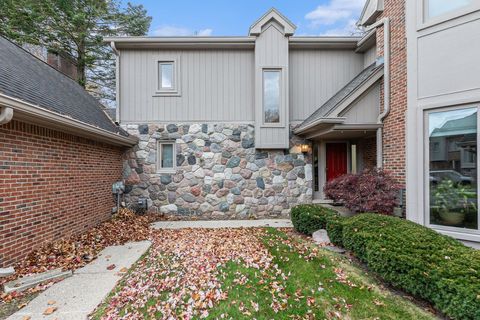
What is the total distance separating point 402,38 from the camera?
5.41 meters

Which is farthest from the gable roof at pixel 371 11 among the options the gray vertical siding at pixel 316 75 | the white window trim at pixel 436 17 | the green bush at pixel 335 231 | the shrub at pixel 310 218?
the green bush at pixel 335 231

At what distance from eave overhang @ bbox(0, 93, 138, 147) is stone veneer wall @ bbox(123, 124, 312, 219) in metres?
1.53

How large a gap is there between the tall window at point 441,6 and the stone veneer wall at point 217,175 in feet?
14.2

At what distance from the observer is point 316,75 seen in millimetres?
7836

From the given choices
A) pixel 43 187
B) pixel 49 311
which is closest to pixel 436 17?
pixel 49 311

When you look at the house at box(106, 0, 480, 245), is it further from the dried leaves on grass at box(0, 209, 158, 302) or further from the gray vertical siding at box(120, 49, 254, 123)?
the dried leaves on grass at box(0, 209, 158, 302)

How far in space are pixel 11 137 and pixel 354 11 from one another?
17.2 metres

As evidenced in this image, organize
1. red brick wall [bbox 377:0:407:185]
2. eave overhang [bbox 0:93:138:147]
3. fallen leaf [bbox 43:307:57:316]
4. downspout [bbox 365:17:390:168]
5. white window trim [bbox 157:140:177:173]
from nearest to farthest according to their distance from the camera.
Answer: fallen leaf [bbox 43:307:57:316] → eave overhang [bbox 0:93:138:147] → red brick wall [bbox 377:0:407:185] → downspout [bbox 365:17:390:168] → white window trim [bbox 157:140:177:173]

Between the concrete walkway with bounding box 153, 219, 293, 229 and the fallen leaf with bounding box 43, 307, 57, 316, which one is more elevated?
the fallen leaf with bounding box 43, 307, 57, 316

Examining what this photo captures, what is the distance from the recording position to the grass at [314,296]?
2744 millimetres

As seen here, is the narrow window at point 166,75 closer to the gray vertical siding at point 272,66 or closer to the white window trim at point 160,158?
the white window trim at point 160,158

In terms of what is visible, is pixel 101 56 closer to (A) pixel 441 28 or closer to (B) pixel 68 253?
(B) pixel 68 253

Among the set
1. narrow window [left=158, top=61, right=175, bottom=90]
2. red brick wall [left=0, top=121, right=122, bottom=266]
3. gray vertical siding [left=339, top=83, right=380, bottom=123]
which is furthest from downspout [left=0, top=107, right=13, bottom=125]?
gray vertical siding [left=339, top=83, right=380, bottom=123]

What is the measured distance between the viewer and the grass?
274 cm
